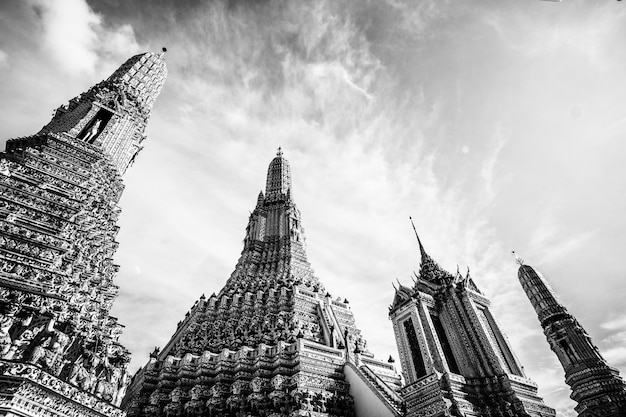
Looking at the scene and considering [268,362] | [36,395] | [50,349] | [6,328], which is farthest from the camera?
Result: [268,362]

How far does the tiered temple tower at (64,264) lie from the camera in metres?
10.6

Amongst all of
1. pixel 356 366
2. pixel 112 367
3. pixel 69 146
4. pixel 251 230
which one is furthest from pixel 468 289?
pixel 251 230

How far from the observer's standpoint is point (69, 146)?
21516 millimetres

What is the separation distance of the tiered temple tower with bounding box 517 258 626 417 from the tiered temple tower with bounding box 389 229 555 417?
12840 mm

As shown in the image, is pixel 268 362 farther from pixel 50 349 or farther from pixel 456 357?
pixel 50 349

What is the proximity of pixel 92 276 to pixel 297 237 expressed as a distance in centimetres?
2553

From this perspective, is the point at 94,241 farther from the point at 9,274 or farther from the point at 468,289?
the point at 468,289

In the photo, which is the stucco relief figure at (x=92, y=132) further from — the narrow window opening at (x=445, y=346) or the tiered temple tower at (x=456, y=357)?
the narrow window opening at (x=445, y=346)

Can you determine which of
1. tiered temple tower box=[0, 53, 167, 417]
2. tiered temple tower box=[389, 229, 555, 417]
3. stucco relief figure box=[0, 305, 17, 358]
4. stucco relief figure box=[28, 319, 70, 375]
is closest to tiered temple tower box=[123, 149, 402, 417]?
tiered temple tower box=[389, 229, 555, 417]

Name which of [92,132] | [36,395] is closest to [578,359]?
[36,395]

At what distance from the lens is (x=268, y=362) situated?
21.0m

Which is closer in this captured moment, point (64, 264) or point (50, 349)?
point (50, 349)

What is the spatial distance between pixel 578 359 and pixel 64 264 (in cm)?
3334

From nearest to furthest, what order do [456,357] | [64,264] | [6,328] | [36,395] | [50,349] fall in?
[36,395], [6,328], [50,349], [64,264], [456,357]
